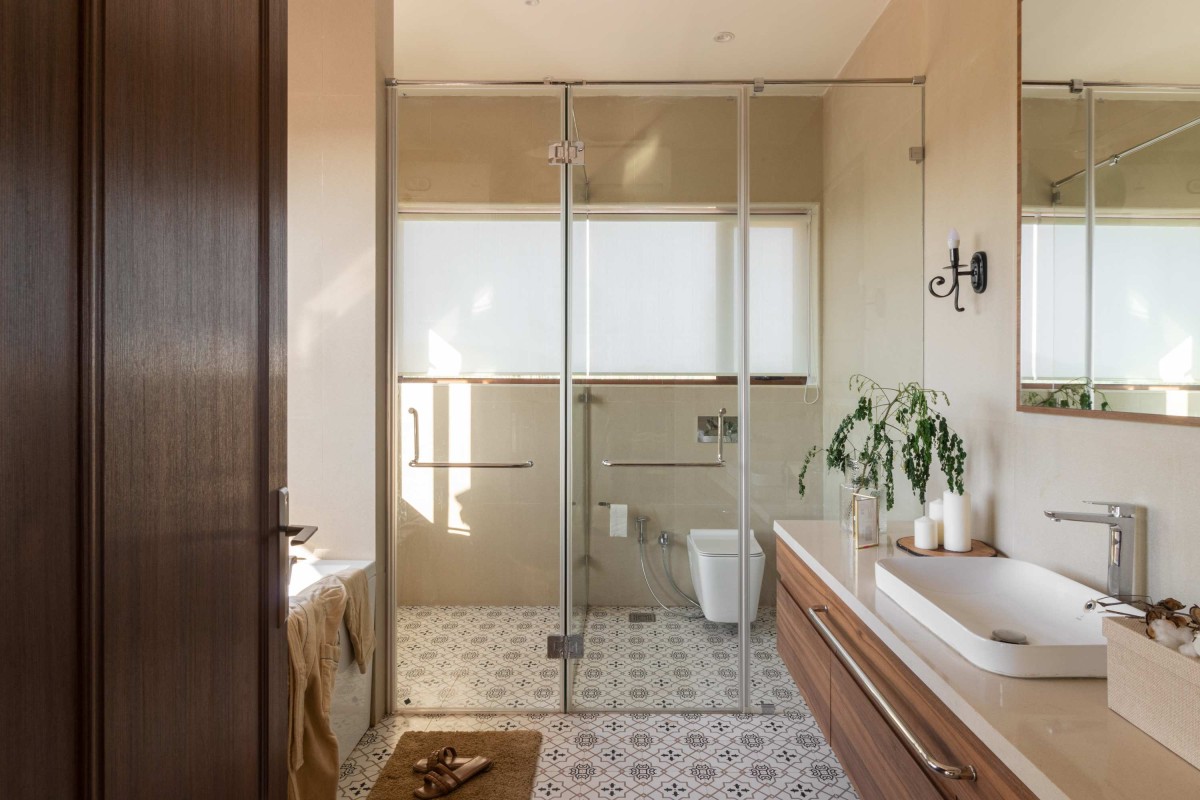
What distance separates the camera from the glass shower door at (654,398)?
245 centimetres

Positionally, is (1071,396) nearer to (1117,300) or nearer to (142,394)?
(1117,300)

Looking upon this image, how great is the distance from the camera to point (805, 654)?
1.82 meters

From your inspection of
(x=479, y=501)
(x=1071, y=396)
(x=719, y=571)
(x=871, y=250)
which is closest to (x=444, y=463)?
(x=479, y=501)

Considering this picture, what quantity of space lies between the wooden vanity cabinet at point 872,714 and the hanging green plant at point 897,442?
42cm

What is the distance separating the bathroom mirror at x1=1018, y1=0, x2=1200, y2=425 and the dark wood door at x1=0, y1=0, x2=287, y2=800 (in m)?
1.69

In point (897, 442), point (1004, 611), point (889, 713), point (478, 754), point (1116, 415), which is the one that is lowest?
point (478, 754)

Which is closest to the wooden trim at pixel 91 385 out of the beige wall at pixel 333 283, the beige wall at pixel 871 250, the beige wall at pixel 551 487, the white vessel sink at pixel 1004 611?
the white vessel sink at pixel 1004 611

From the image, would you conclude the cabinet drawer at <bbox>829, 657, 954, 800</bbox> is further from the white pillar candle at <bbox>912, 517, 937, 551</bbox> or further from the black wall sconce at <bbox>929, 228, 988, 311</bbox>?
the black wall sconce at <bbox>929, 228, 988, 311</bbox>

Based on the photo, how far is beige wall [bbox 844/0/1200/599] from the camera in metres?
1.27

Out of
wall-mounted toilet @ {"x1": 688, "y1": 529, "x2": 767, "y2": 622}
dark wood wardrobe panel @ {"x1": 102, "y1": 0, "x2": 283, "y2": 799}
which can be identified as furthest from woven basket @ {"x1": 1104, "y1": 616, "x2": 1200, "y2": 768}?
wall-mounted toilet @ {"x1": 688, "y1": 529, "x2": 767, "y2": 622}

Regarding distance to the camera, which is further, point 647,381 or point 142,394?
point 647,381

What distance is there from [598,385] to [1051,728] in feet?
5.90

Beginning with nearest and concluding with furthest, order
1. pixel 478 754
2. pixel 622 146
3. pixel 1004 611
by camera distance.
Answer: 1. pixel 1004 611
2. pixel 478 754
3. pixel 622 146

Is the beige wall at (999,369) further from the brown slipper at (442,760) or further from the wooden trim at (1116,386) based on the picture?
the brown slipper at (442,760)
